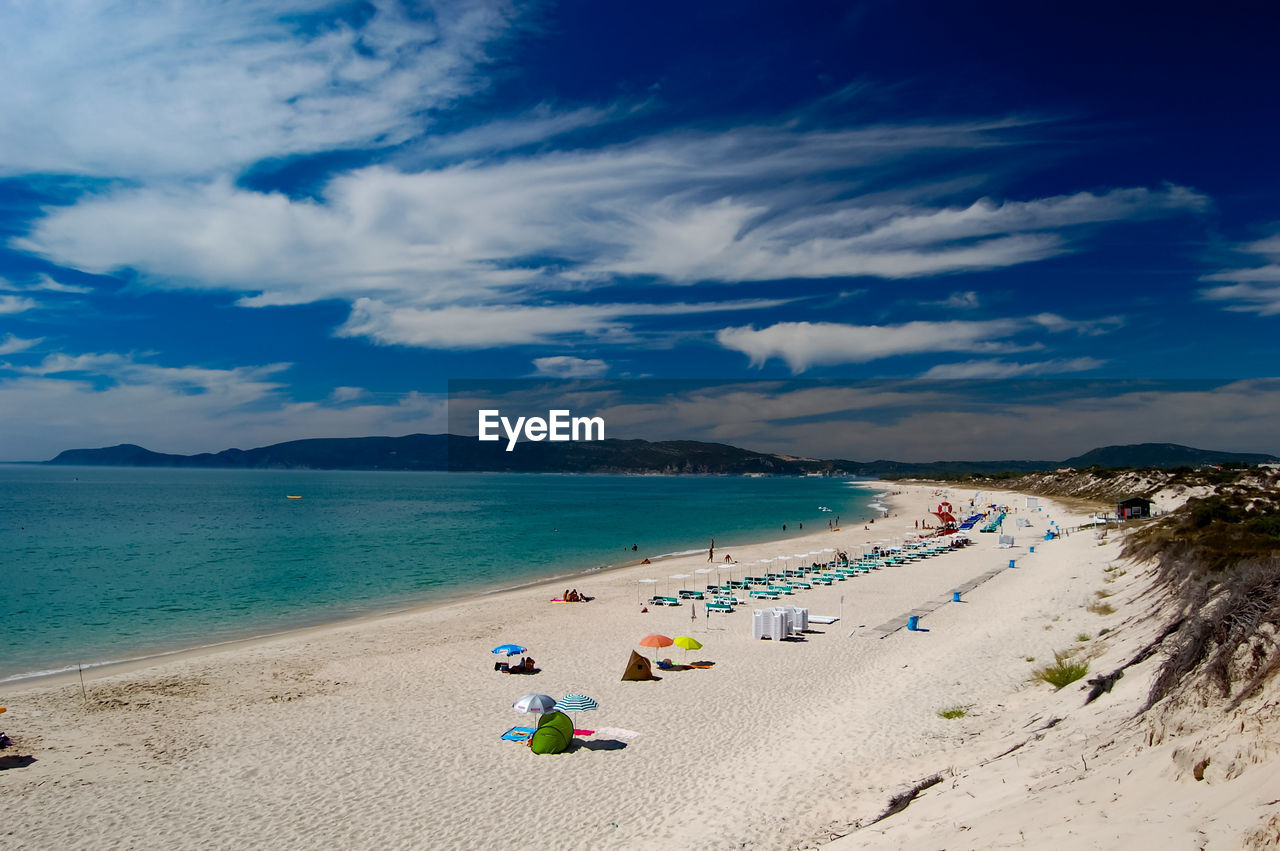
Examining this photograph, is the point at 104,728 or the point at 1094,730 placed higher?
the point at 1094,730

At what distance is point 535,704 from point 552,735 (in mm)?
952

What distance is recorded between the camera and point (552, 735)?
11852mm

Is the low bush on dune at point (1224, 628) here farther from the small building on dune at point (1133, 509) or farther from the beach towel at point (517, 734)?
the small building on dune at point (1133, 509)

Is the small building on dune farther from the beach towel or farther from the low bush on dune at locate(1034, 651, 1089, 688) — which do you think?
the beach towel

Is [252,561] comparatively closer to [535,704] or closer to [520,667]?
[520,667]

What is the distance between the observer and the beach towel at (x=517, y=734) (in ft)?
41.0

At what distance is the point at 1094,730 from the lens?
8062 mm

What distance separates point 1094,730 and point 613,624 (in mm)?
16563

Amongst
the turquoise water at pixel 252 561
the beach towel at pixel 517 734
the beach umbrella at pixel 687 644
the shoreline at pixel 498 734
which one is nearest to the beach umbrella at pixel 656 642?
the beach umbrella at pixel 687 644

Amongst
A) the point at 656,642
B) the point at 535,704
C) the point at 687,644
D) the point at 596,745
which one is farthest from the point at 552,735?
the point at 687,644

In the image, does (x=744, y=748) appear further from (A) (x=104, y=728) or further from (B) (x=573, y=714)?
(A) (x=104, y=728)

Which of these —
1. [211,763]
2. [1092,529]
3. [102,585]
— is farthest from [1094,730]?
[1092,529]

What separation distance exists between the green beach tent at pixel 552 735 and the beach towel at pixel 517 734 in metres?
0.40

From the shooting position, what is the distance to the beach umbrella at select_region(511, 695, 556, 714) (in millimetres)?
12602
